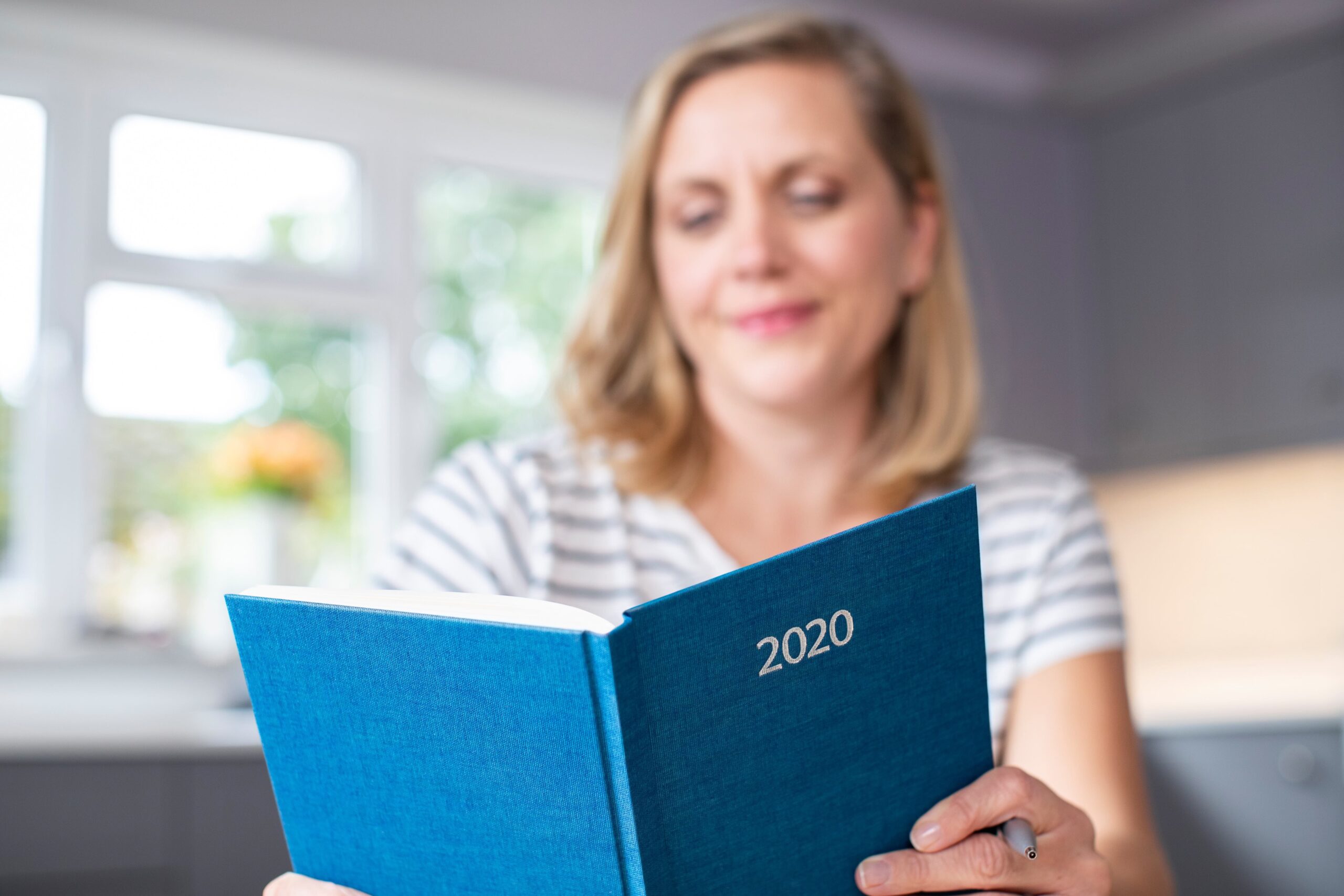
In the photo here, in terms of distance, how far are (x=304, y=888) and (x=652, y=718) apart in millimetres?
312

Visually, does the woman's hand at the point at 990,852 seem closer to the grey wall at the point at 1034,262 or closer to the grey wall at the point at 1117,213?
the grey wall at the point at 1117,213

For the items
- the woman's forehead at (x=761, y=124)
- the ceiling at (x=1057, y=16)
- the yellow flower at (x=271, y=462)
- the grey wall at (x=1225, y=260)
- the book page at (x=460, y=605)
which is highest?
the ceiling at (x=1057, y=16)

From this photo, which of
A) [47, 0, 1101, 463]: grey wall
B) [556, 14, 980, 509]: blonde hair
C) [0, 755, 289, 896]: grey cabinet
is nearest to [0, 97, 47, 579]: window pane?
[47, 0, 1101, 463]: grey wall

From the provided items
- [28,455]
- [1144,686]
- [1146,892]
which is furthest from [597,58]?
[1146,892]

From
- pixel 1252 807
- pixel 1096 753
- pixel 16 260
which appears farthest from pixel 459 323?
pixel 1096 753

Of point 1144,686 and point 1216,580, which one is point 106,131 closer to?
point 1144,686

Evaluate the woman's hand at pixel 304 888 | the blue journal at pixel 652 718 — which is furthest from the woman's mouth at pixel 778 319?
the woman's hand at pixel 304 888

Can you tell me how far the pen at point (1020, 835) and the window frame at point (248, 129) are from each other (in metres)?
2.81

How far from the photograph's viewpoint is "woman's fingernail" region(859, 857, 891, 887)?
0.71 meters

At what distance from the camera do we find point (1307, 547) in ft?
12.7

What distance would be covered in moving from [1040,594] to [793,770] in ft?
2.01

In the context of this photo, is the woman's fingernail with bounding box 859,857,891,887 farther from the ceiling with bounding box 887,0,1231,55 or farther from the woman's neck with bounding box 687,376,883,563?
the ceiling with bounding box 887,0,1231,55

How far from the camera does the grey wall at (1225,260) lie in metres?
3.64

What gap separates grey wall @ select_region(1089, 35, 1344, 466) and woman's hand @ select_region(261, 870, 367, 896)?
3.50 m
